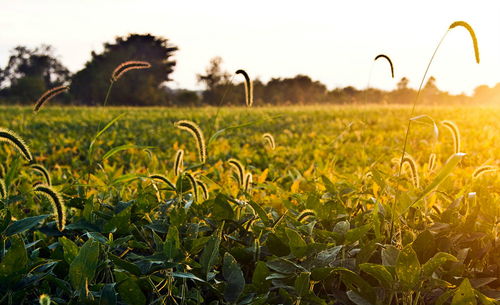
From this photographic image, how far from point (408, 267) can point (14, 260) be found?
0.97 m

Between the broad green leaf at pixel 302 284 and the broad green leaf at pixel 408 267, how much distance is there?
21cm

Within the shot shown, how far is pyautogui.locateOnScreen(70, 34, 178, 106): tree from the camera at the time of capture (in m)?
44.7

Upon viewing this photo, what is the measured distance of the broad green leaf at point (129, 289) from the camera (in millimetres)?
1188

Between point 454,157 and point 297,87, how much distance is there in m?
54.4

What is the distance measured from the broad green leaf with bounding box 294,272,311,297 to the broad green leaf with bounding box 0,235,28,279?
27.1 inches

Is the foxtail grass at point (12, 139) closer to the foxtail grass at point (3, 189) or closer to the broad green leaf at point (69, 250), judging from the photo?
the foxtail grass at point (3, 189)

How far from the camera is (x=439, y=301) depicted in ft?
4.08

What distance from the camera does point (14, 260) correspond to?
1.24 m

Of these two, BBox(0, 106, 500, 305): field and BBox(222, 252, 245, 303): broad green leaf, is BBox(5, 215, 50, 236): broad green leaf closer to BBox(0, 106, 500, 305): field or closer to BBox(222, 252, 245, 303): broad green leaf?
BBox(0, 106, 500, 305): field

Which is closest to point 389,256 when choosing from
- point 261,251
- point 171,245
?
point 261,251

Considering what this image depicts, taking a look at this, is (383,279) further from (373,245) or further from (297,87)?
(297,87)

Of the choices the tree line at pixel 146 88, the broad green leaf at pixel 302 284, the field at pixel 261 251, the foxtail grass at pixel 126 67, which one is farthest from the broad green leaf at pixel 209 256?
the tree line at pixel 146 88

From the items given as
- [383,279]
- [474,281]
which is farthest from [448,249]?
[383,279]

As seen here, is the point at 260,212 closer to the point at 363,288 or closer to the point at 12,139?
the point at 363,288
